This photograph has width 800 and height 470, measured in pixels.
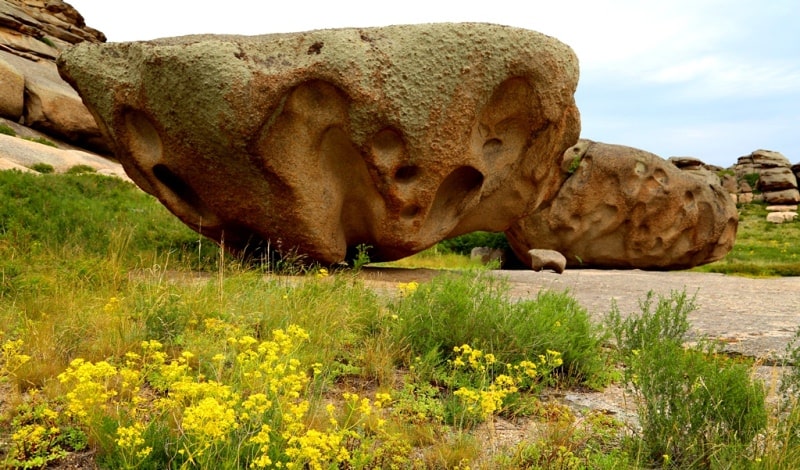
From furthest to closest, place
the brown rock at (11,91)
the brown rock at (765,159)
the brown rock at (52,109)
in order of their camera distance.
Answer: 1. the brown rock at (765,159)
2. the brown rock at (52,109)
3. the brown rock at (11,91)

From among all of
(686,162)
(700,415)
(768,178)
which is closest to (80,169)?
(700,415)

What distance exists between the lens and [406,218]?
26.6 ft

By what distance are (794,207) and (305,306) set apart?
127 ft

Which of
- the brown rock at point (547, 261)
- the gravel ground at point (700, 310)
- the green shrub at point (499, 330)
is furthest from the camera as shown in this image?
the brown rock at point (547, 261)

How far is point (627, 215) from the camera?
53.0ft

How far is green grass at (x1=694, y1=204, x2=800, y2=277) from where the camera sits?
17766 mm

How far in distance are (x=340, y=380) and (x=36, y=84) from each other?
76.8 feet

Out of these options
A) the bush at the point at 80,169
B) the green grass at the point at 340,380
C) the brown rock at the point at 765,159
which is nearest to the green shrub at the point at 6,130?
A: the bush at the point at 80,169

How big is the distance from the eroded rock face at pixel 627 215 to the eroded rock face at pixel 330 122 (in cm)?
785

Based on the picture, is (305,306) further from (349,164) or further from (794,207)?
(794,207)

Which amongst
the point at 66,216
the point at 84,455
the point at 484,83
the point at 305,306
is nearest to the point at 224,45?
the point at 484,83

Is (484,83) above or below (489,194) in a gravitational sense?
above

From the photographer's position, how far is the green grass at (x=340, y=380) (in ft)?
8.51

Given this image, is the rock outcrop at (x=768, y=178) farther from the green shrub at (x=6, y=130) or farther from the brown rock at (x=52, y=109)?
the green shrub at (x=6, y=130)
